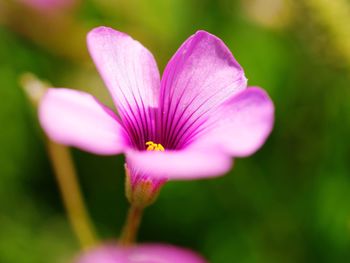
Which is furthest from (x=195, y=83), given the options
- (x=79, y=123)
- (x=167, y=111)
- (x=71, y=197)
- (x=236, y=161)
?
(x=236, y=161)

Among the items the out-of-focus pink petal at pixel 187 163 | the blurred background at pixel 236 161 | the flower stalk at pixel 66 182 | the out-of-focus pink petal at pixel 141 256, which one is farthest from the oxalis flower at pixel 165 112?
the blurred background at pixel 236 161

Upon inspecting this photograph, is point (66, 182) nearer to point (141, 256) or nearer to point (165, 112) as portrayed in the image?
point (165, 112)

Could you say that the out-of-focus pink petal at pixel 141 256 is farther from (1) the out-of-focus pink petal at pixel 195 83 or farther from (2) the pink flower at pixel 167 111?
(1) the out-of-focus pink petal at pixel 195 83

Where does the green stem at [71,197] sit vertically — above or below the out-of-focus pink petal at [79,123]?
above

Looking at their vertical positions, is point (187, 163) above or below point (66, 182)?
below

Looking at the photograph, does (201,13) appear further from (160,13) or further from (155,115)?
Result: (155,115)

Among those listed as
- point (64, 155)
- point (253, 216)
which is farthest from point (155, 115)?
point (253, 216)

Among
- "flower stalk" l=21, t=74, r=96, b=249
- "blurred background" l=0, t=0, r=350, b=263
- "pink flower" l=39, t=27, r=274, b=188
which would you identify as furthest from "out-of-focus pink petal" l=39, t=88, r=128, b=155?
"blurred background" l=0, t=0, r=350, b=263
